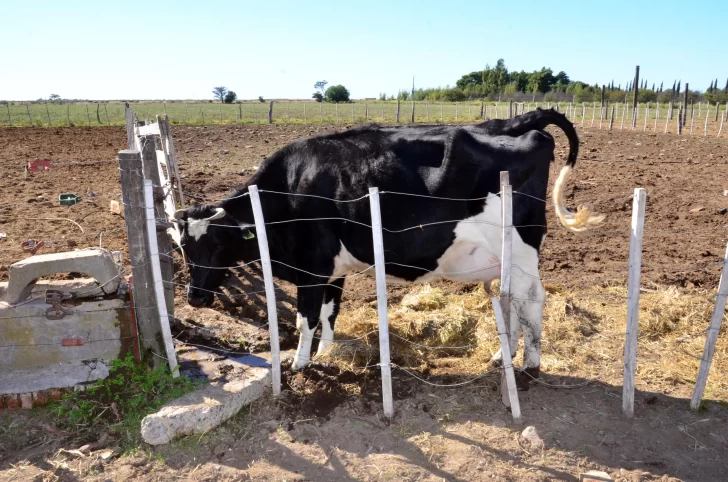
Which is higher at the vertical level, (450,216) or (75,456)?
(450,216)

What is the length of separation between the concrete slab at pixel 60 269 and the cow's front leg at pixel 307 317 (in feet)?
5.42

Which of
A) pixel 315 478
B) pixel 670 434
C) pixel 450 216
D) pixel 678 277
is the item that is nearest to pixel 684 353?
pixel 670 434

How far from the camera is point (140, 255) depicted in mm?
4578

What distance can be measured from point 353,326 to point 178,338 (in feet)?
5.96

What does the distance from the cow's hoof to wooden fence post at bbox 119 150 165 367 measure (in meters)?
3.10

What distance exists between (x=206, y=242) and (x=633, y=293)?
380 centimetres

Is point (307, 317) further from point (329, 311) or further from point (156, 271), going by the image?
point (156, 271)

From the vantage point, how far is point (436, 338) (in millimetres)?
5906

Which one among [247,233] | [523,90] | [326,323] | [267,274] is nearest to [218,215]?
[247,233]

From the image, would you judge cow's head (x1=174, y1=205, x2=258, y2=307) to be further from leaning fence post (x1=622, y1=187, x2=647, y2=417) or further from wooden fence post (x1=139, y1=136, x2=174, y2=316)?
leaning fence post (x1=622, y1=187, x2=647, y2=417)

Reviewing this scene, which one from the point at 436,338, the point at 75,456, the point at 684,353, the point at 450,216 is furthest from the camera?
the point at 436,338

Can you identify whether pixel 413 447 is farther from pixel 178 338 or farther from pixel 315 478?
pixel 178 338

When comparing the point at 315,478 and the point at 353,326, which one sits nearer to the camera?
the point at 315,478

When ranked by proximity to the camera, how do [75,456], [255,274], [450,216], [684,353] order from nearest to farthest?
[75,456] < [450,216] < [684,353] < [255,274]
